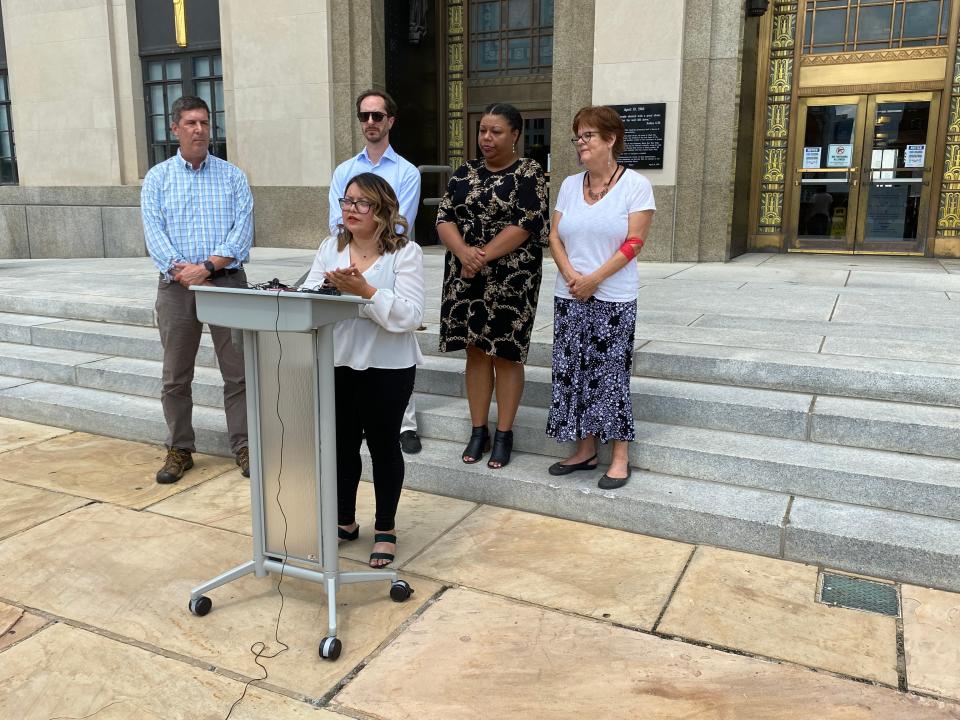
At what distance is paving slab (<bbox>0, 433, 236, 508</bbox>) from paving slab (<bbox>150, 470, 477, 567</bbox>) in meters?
0.18

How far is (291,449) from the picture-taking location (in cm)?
333

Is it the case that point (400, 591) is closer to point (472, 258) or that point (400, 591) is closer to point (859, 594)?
point (472, 258)

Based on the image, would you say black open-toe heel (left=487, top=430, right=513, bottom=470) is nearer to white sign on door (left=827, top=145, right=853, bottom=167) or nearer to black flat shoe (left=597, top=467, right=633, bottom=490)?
black flat shoe (left=597, top=467, right=633, bottom=490)

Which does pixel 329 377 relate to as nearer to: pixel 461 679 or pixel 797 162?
pixel 461 679

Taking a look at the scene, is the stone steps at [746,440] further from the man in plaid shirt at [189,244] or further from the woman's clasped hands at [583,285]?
the woman's clasped hands at [583,285]

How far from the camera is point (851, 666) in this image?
3.00m

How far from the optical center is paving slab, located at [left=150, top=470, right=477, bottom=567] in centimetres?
404

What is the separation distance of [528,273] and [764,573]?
1869 millimetres

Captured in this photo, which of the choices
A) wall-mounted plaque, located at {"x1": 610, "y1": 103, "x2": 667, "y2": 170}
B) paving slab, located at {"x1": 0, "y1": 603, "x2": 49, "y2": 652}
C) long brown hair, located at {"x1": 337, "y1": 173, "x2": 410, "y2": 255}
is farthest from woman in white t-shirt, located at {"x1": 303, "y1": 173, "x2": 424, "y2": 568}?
wall-mounted plaque, located at {"x1": 610, "y1": 103, "x2": 667, "y2": 170}

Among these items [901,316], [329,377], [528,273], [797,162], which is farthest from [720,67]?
[329,377]

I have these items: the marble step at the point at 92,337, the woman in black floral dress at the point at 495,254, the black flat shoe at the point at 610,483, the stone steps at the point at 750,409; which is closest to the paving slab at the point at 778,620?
the black flat shoe at the point at 610,483

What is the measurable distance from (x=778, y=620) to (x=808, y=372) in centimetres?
191

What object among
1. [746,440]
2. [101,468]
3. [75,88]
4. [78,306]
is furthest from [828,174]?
[75,88]

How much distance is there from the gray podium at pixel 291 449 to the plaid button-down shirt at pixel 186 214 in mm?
1629
